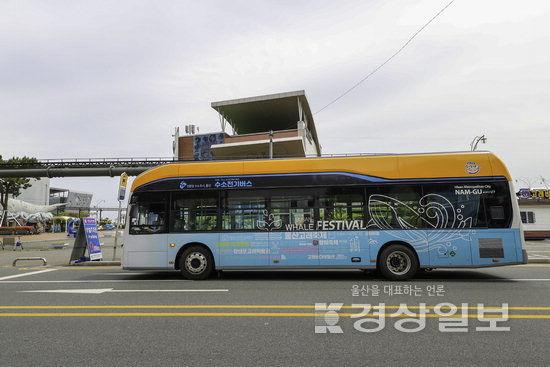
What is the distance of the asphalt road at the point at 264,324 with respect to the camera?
3.71m

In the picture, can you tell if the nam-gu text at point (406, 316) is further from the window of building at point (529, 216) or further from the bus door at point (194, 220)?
the window of building at point (529, 216)

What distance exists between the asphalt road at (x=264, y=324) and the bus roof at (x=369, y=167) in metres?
2.79

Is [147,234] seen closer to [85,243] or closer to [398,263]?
[85,243]

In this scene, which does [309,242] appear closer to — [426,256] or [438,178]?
[426,256]

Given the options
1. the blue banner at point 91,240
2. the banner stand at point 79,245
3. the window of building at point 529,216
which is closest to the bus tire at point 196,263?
the blue banner at point 91,240

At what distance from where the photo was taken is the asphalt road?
3.71m

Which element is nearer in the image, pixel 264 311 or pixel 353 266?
pixel 264 311

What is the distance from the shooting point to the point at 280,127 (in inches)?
1887

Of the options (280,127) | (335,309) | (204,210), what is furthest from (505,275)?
(280,127)

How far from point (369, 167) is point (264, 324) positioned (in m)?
5.74

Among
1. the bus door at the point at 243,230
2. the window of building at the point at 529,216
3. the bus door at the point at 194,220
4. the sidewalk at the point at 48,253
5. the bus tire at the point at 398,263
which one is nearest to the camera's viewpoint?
the bus tire at the point at 398,263

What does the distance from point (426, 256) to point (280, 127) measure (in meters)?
40.5

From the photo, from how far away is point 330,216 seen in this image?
9.14 m

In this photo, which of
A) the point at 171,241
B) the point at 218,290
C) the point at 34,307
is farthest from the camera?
the point at 171,241
